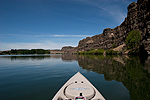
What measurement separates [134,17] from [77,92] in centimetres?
12656

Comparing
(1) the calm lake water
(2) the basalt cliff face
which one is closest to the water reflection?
(1) the calm lake water

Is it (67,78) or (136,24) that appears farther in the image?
(136,24)

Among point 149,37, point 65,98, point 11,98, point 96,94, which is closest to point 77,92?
point 65,98

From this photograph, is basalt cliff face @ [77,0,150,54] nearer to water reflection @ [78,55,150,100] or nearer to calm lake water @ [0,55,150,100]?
water reflection @ [78,55,150,100]

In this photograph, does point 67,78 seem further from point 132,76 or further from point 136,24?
point 136,24

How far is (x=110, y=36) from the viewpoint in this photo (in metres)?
166

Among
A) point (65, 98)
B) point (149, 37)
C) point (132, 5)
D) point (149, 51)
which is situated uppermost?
point (132, 5)

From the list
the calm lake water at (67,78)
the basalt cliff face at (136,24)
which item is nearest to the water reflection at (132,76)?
the calm lake water at (67,78)

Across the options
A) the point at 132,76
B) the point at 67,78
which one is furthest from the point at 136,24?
the point at 67,78

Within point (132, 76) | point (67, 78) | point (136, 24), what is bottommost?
point (67, 78)

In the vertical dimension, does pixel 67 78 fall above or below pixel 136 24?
below

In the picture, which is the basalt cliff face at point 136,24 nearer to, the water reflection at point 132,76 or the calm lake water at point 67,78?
the water reflection at point 132,76

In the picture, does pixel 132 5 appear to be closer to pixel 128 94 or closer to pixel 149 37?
pixel 149 37

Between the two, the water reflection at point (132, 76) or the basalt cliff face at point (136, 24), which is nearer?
the water reflection at point (132, 76)
